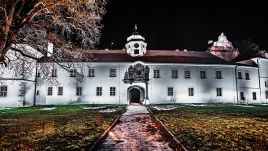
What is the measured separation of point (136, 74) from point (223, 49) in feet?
69.5

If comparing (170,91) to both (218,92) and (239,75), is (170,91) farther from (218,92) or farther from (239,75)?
(239,75)

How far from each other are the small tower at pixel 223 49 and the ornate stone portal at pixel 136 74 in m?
17.8

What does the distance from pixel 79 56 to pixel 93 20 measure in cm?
264

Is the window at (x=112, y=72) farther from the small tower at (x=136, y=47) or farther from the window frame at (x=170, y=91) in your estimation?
the window frame at (x=170, y=91)

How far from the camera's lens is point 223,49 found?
145ft

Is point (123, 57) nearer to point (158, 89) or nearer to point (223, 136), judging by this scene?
point (158, 89)

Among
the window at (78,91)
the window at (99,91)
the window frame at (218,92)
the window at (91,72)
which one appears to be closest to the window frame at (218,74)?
the window frame at (218,92)

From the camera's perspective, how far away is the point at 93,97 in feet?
106

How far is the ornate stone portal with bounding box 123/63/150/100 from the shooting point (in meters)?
32.1

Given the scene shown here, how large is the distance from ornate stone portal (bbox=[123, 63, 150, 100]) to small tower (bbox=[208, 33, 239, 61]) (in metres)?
17.8

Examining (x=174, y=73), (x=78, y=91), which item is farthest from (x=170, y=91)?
(x=78, y=91)

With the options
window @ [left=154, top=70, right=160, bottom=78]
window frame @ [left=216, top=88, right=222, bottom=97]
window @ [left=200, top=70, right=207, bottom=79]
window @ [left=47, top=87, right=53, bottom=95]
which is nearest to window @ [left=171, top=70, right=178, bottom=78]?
window @ [left=154, top=70, right=160, bottom=78]

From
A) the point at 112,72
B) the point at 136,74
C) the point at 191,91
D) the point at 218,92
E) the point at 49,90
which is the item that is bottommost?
the point at 218,92

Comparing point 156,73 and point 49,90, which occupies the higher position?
point 156,73
